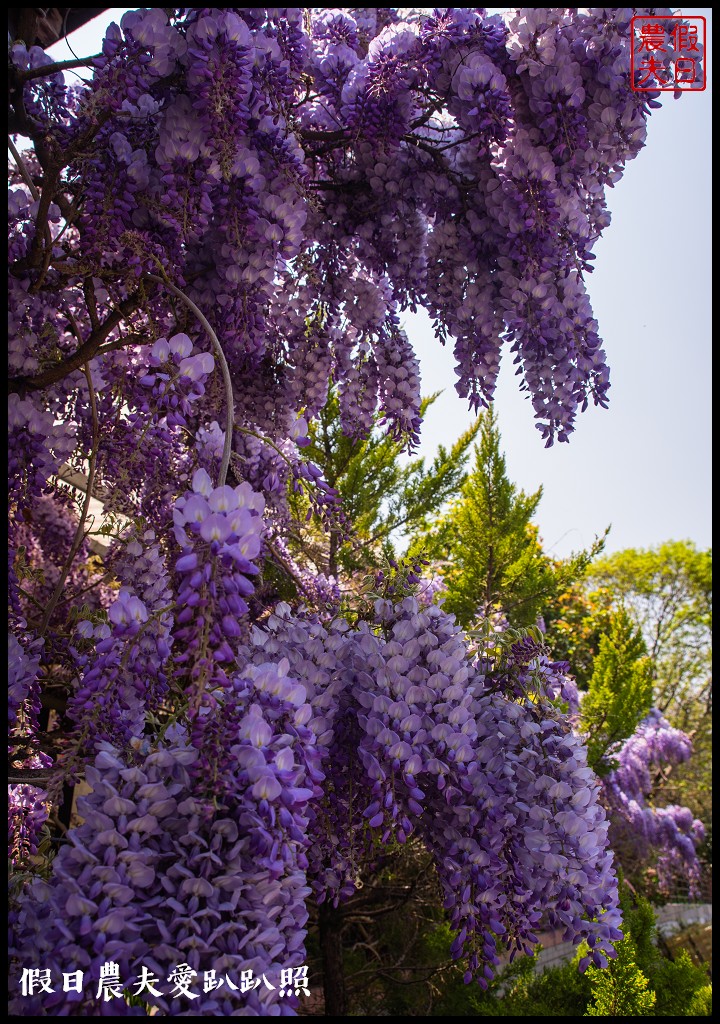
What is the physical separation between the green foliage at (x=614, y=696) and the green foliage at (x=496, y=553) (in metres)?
0.60

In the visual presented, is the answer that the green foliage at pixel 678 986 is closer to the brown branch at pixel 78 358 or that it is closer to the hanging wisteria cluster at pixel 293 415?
the hanging wisteria cluster at pixel 293 415

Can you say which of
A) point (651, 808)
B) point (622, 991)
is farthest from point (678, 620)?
point (622, 991)

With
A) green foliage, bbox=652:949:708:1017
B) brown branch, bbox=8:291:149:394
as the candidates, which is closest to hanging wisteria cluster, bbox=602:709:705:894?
green foliage, bbox=652:949:708:1017

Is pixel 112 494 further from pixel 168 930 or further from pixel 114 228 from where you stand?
pixel 168 930

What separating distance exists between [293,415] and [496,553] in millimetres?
2582

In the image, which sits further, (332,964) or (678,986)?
(332,964)

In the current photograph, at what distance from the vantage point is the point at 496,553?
457cm

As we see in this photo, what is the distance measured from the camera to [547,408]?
6.05 ft

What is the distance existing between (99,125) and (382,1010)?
4.08m

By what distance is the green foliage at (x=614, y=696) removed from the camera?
4.51 meters

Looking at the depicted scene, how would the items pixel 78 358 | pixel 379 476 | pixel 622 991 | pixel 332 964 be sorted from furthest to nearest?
pixel 379 476 → pixel 332 964 → pixel 622 991 → pixel 78 358

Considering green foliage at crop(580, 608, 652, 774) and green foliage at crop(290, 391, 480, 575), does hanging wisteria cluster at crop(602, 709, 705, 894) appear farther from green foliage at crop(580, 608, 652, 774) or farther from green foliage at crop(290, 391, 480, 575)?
green foliage at crop(290, 391, 480, 575)

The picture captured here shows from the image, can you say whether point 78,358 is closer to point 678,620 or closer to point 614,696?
point 614,696

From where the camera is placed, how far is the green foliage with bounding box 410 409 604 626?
4.46 meters
